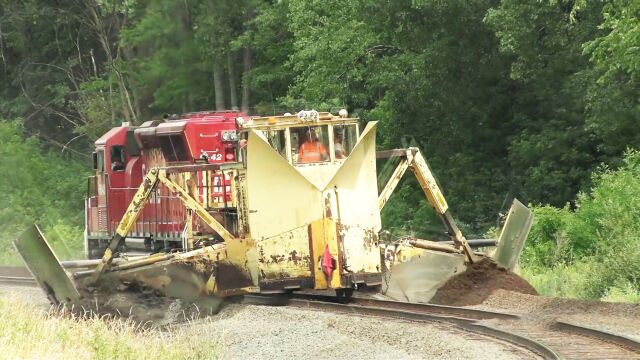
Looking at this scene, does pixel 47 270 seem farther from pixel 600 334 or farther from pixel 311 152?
pixel 600 334

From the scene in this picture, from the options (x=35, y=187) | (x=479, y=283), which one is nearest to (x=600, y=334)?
(x=479, y=283)

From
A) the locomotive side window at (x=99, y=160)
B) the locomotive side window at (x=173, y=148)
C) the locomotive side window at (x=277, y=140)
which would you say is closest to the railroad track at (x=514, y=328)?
the locomotive side window at (x=277, y=140)

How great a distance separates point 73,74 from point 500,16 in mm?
29422

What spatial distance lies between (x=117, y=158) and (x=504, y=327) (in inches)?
487

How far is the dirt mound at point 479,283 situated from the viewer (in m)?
18.3

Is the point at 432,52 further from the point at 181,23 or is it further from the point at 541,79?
the point at 181,23

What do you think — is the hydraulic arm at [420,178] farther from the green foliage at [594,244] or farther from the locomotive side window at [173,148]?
the locomotive side window at [173,148]

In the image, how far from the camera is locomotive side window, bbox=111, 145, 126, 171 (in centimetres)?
2422

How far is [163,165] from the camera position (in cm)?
2253

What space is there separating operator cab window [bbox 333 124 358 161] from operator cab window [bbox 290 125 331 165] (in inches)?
6.8

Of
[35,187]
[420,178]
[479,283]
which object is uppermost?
[35,187]

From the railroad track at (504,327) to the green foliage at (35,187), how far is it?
22842 mm

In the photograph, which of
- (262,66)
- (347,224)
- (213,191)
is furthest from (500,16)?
(262,66)

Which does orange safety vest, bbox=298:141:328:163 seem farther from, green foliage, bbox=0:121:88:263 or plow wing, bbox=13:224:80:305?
green foliage, bbox=0:121:88:263
